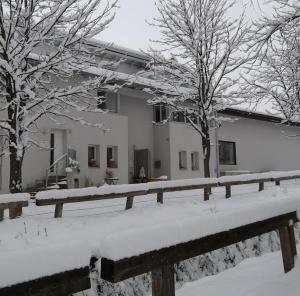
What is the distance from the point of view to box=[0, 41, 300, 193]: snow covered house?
18219 millimetres

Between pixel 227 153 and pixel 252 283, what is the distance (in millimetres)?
24930

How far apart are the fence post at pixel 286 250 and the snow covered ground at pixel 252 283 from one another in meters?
0.07

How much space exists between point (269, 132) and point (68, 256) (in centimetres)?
3273

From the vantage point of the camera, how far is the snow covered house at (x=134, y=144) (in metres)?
18.2

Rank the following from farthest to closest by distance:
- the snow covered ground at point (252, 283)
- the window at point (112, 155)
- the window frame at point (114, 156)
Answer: the window at point (112, 155) → the window frame at point (114, 156) → the snow covered ground at point (252, 283)

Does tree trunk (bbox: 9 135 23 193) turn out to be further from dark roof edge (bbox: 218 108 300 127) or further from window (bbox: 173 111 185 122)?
dark roof edge (bbox: 218 108 300 127)

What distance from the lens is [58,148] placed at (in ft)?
62.4

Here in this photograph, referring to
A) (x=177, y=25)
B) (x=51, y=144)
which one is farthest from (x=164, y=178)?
(x=177, y=25)

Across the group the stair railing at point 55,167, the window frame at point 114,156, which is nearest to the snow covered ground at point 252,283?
the stair railing at point 55,167

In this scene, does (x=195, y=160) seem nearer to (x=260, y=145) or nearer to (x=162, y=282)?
(x=260, y=145)

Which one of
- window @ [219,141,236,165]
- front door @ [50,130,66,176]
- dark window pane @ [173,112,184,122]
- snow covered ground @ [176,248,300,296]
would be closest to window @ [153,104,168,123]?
dark window pane @ [173,112,184,122]

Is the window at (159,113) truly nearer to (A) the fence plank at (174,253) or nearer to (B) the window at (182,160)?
(B) the window at (182,160)

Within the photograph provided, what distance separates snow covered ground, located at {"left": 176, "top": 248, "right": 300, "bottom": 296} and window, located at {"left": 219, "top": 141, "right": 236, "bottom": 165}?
23319 millimetres

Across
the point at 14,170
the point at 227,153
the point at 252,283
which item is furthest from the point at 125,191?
the point at 227,153
